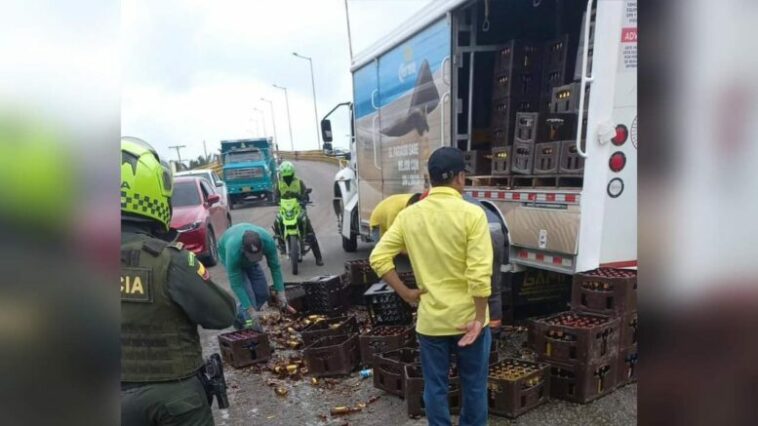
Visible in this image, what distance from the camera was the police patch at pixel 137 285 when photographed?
Result: 1995 mm

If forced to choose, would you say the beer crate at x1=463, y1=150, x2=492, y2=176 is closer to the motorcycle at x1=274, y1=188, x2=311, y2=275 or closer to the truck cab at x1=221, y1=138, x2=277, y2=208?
the motorcycle at x1=274, y1=188, x2=311, y2=275

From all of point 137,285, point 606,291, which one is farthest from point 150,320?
point 606,291

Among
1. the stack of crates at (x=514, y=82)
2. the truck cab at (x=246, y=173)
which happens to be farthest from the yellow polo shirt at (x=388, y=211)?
the truck cab at (x=246, y=173)

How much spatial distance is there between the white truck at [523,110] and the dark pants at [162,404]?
11.3 feet

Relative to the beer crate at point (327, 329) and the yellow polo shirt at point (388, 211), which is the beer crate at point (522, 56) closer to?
the yellow polo shirt at point (388, 211)

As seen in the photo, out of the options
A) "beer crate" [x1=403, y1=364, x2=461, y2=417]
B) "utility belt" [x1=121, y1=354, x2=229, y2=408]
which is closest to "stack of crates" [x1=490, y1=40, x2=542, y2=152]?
"beer crate" [x1=403, y1=364, x2=461, y2=417]

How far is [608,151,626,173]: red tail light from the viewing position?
4.54 m

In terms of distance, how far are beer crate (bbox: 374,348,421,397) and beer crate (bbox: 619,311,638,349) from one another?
1697 millimetres

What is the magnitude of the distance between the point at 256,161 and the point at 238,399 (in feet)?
70.3

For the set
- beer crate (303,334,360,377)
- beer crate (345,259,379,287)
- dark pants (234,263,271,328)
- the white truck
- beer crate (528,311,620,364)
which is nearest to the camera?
beer crate (528,311,620,364)
